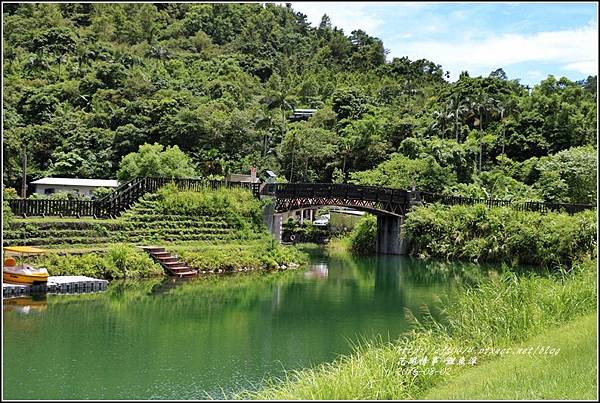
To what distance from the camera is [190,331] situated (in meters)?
14.7

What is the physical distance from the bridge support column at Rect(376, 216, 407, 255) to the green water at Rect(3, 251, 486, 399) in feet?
31.6

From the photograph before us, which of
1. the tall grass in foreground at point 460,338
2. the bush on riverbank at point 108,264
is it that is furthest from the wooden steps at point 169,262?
the tall grass in foreground at point 460,338

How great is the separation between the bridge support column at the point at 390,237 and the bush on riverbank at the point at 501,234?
2.29 feet

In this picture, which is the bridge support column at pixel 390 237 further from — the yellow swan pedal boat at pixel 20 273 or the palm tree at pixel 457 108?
the yellow swan pedal boat at pixel 20 273

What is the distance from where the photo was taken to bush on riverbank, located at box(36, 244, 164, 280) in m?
19.5

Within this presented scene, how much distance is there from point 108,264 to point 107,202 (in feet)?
11.4

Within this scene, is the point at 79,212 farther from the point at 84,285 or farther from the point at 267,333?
the point at 267,333

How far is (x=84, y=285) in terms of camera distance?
18.4 meters

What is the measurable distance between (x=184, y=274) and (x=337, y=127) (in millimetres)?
33058

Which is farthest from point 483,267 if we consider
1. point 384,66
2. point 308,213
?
point 384,66

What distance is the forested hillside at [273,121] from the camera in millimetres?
40562

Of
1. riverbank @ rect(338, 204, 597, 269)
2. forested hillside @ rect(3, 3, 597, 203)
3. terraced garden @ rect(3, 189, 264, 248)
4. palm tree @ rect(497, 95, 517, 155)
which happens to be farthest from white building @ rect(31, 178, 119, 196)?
palm tree @ rect(497, 95, 517, 155)

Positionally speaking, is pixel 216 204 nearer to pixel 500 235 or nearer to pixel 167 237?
pixel 167 237

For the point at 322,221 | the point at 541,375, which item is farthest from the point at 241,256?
the point at 541,375
